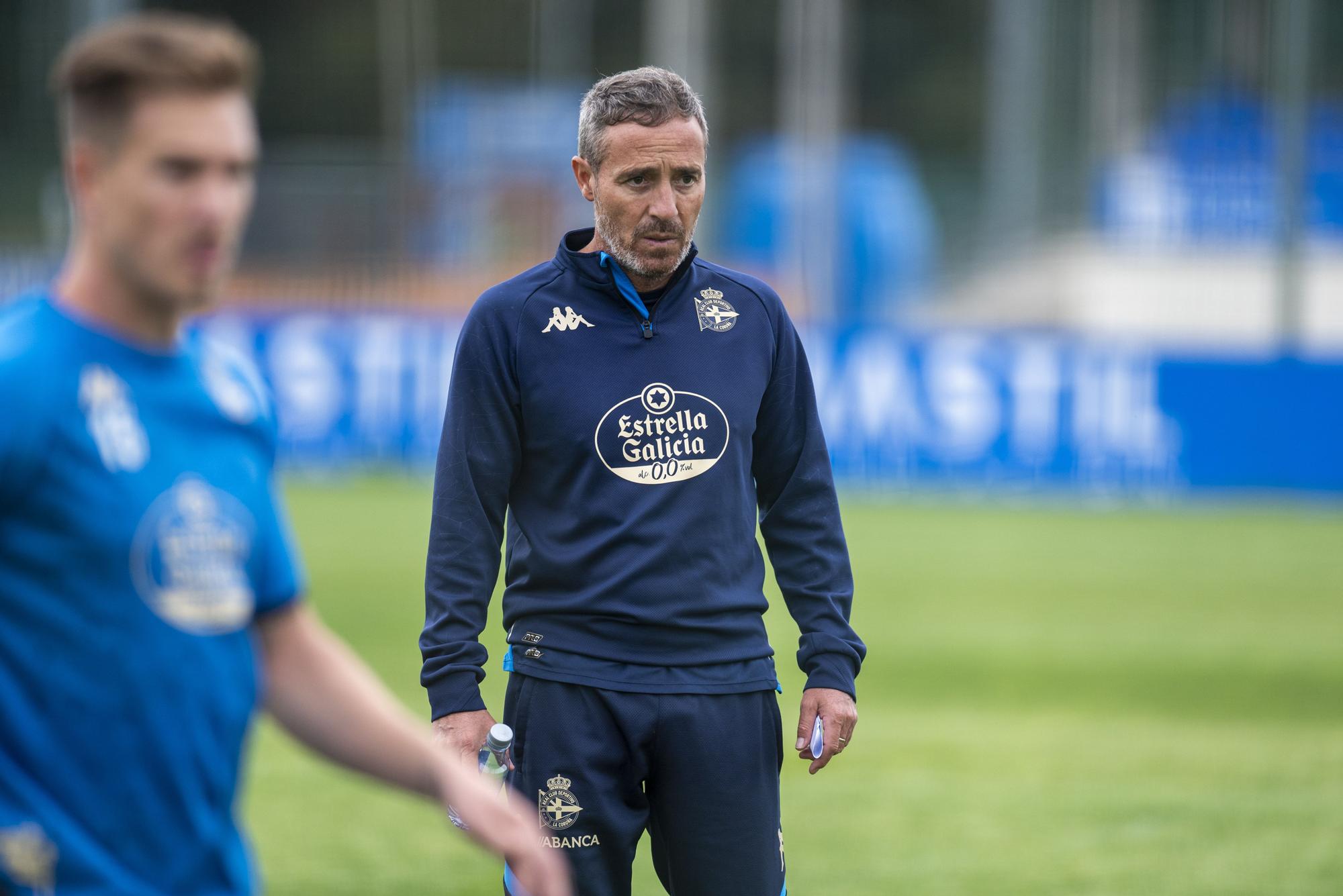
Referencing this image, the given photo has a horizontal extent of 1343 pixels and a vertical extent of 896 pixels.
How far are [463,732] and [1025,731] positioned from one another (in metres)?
6.30

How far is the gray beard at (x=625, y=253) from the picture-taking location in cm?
372

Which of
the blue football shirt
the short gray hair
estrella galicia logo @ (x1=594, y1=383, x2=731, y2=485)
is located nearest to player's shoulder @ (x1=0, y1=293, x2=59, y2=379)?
the blue football shirt

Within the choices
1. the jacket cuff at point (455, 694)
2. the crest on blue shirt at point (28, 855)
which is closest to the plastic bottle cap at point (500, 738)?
the jacket cuff at point (455, 694)

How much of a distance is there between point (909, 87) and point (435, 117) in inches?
556

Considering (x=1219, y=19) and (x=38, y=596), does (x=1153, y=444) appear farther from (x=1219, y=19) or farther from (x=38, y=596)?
(x=38, y=596)

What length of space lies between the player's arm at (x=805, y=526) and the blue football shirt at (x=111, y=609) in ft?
5.99

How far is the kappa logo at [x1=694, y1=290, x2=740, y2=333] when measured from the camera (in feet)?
12.4

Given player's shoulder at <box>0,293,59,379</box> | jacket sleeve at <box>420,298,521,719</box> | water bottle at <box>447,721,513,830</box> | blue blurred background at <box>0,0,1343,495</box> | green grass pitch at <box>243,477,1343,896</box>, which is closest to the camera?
player's shoulder at <box>0,293,59,379</box>

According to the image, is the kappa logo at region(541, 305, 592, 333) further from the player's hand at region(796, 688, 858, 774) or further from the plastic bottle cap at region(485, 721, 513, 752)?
the player's hand at region(796, 688, 858, 774)

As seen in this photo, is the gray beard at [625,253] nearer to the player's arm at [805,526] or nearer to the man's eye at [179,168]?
the player's arm at [805,526]

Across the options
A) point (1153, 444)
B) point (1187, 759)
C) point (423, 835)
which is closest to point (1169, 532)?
point (1153, 444)

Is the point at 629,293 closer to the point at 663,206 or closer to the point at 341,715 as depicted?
the point at 663,206

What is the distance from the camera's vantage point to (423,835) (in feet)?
23.3

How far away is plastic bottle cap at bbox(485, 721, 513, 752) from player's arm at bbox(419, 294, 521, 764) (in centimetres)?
14
